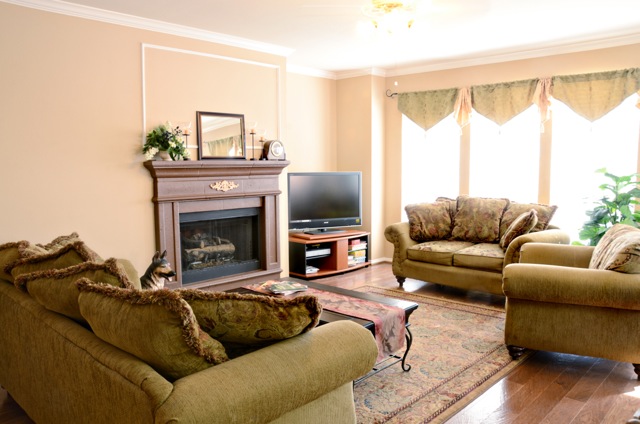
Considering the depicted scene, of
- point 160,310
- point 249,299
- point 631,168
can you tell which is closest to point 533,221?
point 631,168

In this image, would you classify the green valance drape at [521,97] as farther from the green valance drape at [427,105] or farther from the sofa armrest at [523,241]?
the sofa armrest at [523,241]

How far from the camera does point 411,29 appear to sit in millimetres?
4559

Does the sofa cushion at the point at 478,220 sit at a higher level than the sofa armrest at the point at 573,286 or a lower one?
higher

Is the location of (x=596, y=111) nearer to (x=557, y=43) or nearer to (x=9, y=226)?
(x=557, y=43)

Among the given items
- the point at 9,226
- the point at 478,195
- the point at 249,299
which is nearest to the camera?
the point at 249,299

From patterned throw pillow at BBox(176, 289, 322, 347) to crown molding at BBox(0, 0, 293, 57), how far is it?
3177 millimetres

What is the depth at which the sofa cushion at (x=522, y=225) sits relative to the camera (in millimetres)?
4602

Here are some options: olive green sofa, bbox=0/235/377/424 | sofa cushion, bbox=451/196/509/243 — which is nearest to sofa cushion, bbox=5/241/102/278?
olive green sofa, bbox=0/235/377/424

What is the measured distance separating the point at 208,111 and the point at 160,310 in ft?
11.9

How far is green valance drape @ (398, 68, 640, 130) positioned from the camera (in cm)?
497

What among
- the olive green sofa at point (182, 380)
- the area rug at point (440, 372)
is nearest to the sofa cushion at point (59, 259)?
the olive green sofa at point (182, 380)

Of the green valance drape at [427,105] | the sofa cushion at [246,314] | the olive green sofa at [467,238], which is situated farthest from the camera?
the green valance drape at [427,105]

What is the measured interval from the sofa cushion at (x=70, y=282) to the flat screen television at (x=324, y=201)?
12.4 feet

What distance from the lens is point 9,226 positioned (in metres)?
3.68
